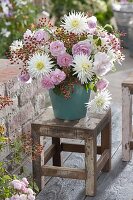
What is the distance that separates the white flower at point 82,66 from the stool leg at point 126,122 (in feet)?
2.30

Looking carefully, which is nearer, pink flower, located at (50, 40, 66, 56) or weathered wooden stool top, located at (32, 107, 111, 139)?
pink flower, located at (50, 40, 66, 56)

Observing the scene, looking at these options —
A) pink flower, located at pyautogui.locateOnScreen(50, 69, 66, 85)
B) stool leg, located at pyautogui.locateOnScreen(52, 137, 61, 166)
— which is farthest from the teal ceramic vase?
stool leg, located at pyautogui.locateOnScreen(52, 137, 61, 166)

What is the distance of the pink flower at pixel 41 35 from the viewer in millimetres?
3031

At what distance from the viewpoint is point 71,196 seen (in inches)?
130

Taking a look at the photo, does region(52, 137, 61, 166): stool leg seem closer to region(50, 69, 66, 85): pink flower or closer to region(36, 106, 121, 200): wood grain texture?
region(36, 106, 121, 200): wood grain texture

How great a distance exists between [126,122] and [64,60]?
36.0 inches

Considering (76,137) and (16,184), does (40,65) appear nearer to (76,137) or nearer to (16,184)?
(76,137)

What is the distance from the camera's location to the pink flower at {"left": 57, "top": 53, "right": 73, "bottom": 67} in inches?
117

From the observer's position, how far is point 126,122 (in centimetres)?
371

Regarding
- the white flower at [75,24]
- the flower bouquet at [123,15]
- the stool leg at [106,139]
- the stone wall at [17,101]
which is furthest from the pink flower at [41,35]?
the flower bouquet at [123,15]

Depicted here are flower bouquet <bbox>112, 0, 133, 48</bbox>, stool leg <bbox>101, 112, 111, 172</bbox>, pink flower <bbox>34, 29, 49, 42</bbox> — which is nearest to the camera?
pink flower <bbox>34, 29, 49, 42</bbox>

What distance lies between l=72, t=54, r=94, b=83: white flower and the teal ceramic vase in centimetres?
15

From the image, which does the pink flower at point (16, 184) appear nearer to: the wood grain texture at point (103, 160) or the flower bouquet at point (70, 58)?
the flower bouquet at point (70, 58)

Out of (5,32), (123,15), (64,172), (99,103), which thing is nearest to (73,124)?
(99,103)
